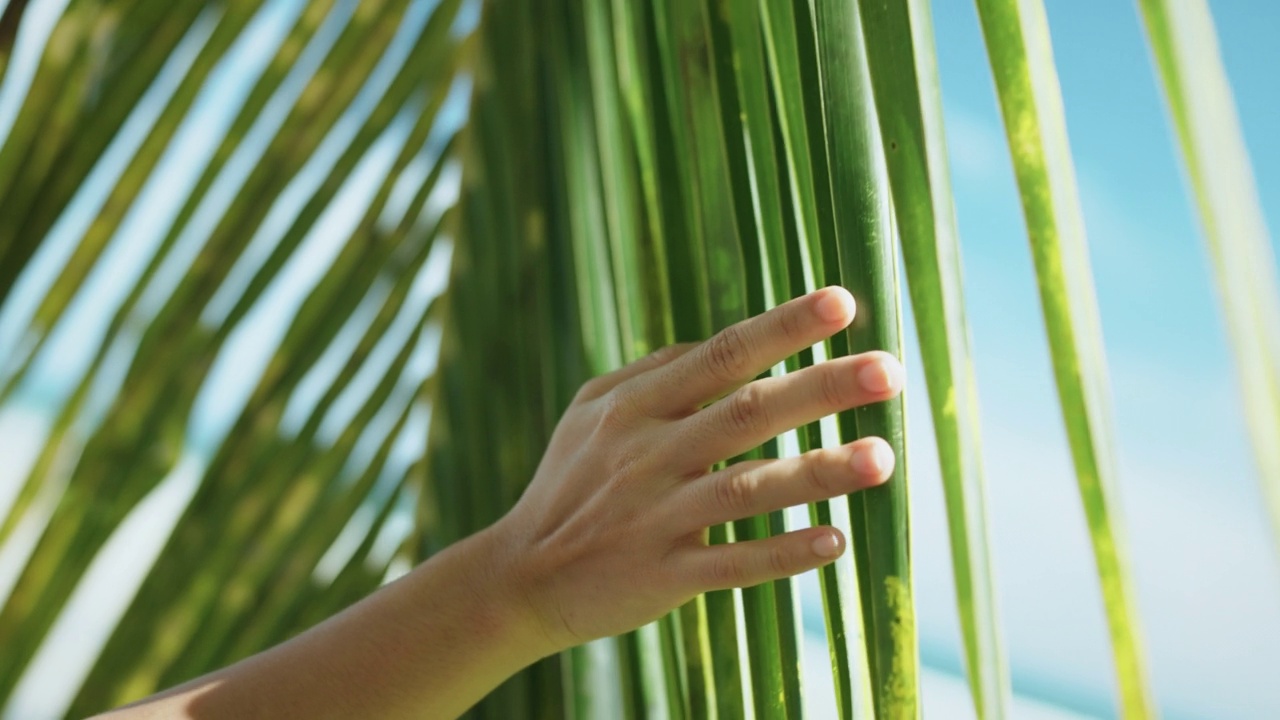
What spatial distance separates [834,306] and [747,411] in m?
0.07

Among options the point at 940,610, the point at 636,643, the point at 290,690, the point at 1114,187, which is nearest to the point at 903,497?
the point at 636,643

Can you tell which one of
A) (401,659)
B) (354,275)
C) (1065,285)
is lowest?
(401,659)

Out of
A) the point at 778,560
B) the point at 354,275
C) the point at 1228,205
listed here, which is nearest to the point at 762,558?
the point at 778,560

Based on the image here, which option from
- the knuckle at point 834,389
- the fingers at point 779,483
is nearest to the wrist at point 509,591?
the fingers at point 779,483

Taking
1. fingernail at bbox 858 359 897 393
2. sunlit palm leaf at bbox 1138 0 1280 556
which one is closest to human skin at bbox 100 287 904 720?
fingernail at bbox 858 359 897 393

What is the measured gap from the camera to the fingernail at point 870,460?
416 mm

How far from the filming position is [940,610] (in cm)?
879

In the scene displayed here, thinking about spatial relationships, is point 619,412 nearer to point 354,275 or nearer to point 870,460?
point 870,460

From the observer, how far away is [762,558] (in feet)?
1.54

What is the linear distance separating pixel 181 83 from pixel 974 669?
2.56 feet

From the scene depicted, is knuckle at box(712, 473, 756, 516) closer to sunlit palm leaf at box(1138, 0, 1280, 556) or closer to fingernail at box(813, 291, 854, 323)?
fingernail at box(813, 291, 854, 323)

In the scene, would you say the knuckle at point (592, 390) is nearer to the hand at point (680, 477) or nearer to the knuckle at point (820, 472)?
the hand at point (680, 477)

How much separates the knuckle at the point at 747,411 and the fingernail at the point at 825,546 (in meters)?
0.06

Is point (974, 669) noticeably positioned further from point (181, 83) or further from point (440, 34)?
point (181, 83)
